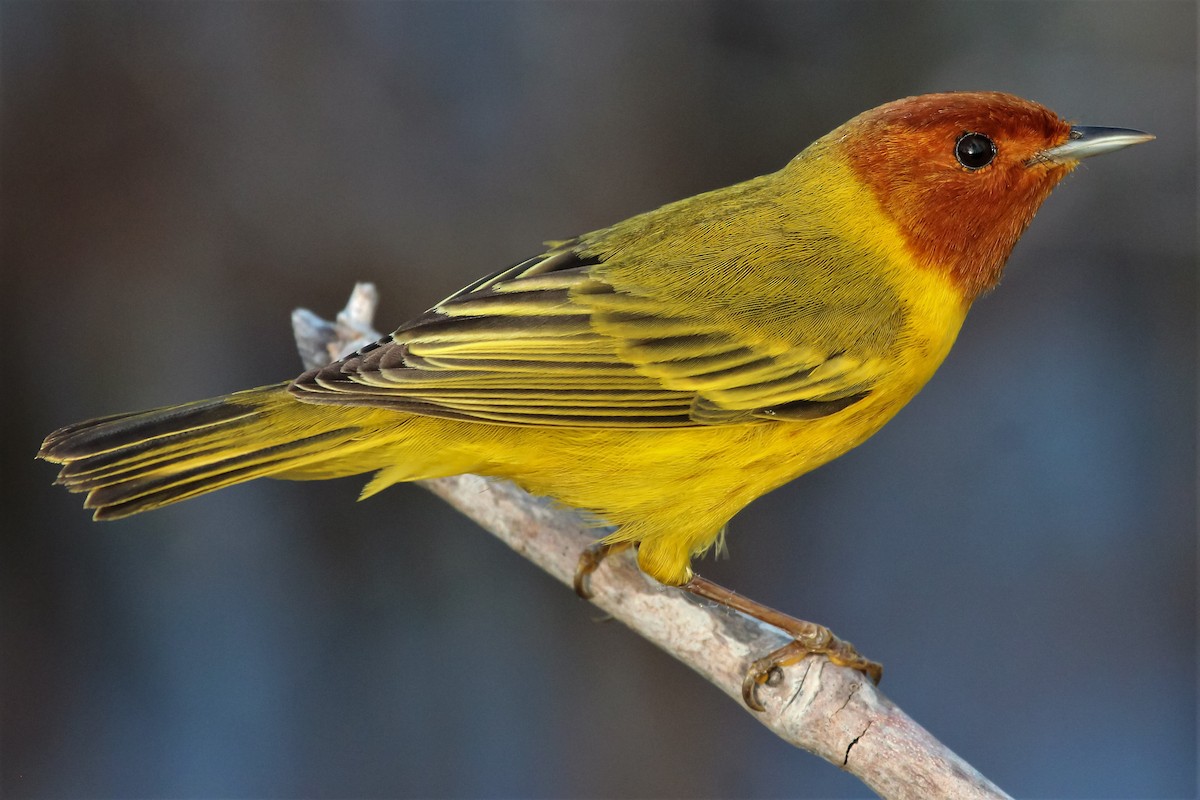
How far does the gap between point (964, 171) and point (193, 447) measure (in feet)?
7.53

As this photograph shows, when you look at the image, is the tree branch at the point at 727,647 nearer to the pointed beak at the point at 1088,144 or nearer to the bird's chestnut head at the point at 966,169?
the bird's chestnut head at the point at 966,169

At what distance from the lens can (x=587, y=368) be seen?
11.3ft

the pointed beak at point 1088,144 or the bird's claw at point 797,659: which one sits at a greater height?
the pointed beak at point 1088,144

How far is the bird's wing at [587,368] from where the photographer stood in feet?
10.8

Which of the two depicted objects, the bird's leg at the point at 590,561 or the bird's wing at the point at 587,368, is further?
the bird's leg at the point at 590,561

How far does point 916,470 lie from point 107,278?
4.01 m

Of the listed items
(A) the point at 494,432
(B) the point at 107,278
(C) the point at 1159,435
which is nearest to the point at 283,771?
(B) the point at 107,278

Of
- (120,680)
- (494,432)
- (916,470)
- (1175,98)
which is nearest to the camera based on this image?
(494,432)

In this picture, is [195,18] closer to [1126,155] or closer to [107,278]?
[107,278]

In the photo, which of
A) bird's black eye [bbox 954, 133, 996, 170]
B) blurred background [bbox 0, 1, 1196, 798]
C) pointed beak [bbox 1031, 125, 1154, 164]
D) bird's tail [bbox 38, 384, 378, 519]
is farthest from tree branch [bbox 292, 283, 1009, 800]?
pointed beak [bbox 1031, 125, 1154, 164]

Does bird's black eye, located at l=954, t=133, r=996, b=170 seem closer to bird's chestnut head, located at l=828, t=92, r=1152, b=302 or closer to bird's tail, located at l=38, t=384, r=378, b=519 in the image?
bird's chestnut head, located at l=828, t=92, r=1152, b=302

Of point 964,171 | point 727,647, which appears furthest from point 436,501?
point 964,171

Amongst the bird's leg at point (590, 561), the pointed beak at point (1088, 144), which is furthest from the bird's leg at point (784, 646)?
the pointed beak at point (1088, 144)

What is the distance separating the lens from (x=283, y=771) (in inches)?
215
